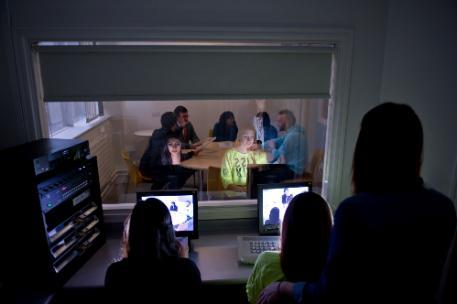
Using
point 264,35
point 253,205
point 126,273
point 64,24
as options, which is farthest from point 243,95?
point 126,273

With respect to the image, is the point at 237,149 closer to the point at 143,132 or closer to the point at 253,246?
the point at 253,246

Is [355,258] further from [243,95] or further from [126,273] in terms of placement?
[243,95]

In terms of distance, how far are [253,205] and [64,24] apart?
1.62 meters

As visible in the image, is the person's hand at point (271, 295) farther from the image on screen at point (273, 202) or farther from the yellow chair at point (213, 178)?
the yellow chair at point (213, 178)

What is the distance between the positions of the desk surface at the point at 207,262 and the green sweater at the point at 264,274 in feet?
0.91

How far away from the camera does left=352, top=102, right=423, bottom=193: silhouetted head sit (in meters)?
0.95

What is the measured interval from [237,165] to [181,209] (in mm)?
1016

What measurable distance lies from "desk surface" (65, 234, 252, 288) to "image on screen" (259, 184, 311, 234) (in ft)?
0.77

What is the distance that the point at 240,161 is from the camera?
291cm

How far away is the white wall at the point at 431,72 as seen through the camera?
1500 millimetres

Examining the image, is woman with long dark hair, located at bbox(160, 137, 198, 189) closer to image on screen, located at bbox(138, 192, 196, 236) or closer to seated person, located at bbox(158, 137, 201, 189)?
seated person, located at bbox(158, 137, 201, 189)

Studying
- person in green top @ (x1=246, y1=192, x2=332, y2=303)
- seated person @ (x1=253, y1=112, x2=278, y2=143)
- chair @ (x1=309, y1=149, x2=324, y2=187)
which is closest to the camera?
person in green top @ (x1=246, y1=192, x2=332, y2=303)

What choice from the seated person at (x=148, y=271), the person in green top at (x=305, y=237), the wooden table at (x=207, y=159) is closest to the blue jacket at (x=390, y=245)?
the person in green top at (x=305, y=237)

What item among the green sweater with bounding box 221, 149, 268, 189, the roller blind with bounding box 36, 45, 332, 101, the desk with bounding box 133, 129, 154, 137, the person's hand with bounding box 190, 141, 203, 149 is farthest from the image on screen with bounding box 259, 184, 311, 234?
the desk with bounding box 133, 129, 154, 137
